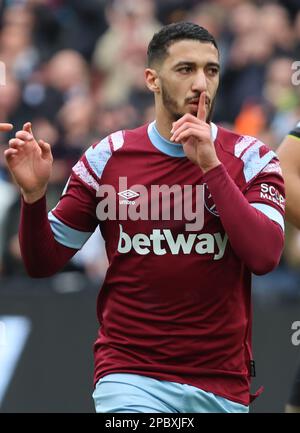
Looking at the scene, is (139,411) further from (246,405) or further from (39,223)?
(39,223)

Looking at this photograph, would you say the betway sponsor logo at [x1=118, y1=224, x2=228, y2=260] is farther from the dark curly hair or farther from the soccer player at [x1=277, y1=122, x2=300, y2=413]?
the soccer player at [x1=277, y1=122, x2=300, y2=413]

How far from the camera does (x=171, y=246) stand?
6000mm

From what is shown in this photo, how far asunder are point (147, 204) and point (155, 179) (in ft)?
0.41

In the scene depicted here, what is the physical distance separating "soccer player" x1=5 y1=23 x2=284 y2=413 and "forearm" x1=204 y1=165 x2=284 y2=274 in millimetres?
51

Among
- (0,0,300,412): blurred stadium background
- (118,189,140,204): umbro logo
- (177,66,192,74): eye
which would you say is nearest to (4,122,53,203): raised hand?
(118,189,140,204): umbro logo

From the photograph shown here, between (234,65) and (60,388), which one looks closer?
(60,388)

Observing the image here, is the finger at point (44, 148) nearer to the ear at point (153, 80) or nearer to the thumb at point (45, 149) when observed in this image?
the thumb at point (45, 149)

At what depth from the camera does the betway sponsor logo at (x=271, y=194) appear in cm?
597

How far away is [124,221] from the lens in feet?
20.0

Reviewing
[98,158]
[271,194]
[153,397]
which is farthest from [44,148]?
[153,397]

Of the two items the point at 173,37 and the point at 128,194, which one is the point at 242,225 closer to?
the point at 128,194

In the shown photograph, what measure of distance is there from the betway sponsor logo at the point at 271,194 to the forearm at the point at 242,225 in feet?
0.67

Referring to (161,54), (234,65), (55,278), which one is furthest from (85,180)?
(234,65)

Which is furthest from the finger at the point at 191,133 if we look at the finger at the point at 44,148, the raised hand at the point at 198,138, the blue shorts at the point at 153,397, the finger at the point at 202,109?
the blue shorts at the point at 153,397
